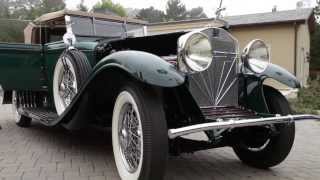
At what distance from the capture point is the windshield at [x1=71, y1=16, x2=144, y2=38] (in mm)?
5805

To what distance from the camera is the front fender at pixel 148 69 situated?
3.20 m

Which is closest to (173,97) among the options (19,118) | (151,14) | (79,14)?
(79,14)

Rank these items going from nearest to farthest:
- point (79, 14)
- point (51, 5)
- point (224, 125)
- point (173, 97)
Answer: point (224, 125) < point (173, 97) < point (79, 14) < point (51, 5)

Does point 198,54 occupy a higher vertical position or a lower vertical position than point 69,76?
higher

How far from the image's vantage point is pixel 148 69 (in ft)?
10.7

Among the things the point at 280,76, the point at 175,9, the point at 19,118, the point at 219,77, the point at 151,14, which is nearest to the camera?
the point at 219,77

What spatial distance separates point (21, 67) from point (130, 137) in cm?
317

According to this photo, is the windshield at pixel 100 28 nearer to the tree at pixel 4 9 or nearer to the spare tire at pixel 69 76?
the spare tire at pixel 69 76

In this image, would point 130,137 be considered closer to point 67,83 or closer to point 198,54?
point 198,54

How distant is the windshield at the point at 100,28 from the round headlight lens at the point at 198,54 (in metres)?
2.57

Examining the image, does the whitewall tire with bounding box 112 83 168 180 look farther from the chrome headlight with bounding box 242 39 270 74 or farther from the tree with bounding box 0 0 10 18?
the tree with bounding box 0 0 10 18

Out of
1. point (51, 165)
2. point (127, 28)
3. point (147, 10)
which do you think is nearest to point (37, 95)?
point (127, 28)

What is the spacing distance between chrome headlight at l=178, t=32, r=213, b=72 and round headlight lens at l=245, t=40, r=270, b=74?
778mm

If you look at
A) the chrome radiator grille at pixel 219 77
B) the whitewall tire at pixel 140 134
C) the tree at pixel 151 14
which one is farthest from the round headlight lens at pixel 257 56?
the tree at pixel 151 14
